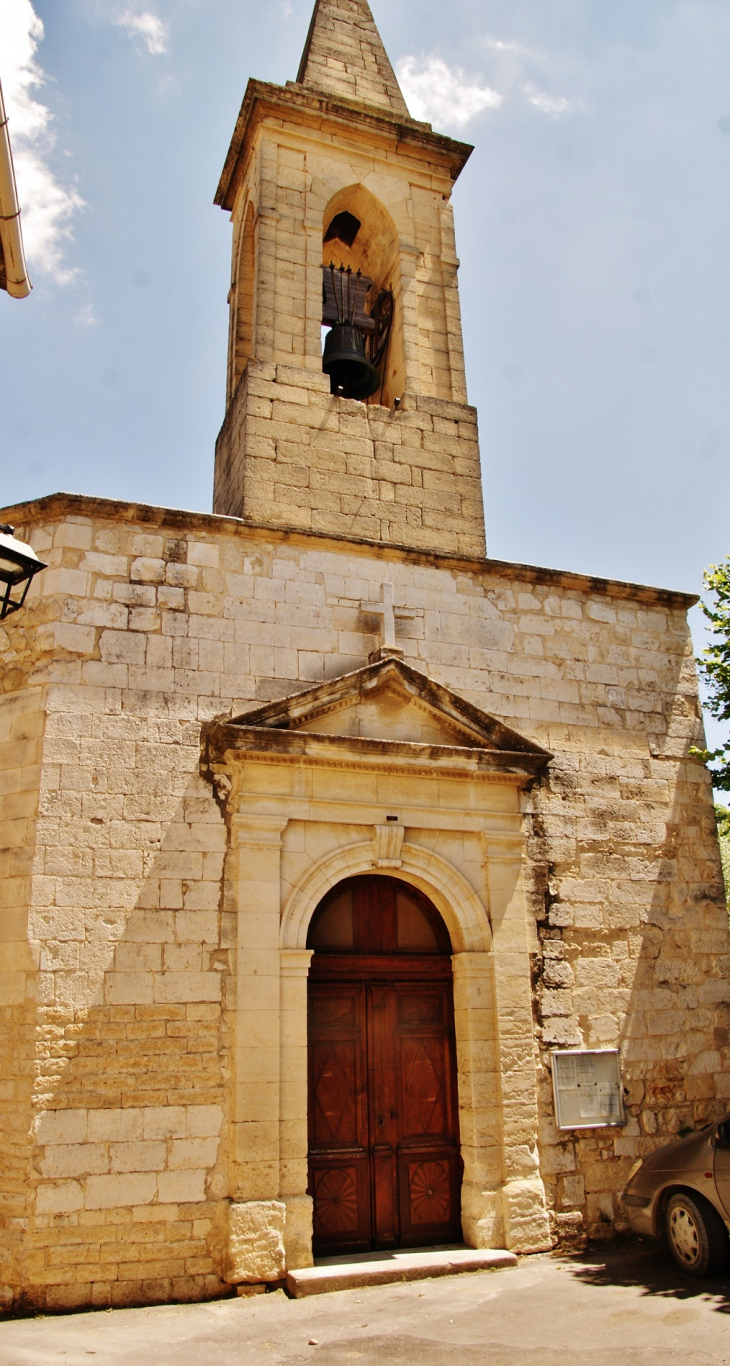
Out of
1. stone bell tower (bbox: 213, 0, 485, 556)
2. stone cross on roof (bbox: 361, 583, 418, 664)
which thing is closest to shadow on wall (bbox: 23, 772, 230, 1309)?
stone cross on roof (bbox: 361, 583, 418, 664)

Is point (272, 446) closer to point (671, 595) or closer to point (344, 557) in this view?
point (344, 557)

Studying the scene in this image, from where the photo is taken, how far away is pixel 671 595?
8.32 m

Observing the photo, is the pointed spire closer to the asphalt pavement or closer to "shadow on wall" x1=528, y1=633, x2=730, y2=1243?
"shadow on wall" x1=528, y1=633, x2=730, y2=1243

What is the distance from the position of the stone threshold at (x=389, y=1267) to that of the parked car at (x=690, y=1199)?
2.92ft

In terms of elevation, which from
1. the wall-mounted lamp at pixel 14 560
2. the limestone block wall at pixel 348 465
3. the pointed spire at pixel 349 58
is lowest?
the wall-mounted lamp at pixel 14 560

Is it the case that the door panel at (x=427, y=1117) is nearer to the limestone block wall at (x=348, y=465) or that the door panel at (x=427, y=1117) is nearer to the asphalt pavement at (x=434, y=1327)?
the asphalt pavement at (x=434, y=1327)

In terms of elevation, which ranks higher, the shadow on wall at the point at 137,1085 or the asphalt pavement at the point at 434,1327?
the shadow on wall at the point at 137,1085

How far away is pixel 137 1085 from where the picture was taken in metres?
5.60

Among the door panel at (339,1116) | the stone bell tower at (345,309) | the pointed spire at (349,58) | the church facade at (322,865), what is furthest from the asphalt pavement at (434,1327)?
the pointed spire at (349,58)

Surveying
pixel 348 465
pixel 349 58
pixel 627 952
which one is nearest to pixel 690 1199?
pixel 627 952

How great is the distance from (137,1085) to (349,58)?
954 centimetres

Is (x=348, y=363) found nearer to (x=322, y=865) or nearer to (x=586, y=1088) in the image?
(x=322, y=865)

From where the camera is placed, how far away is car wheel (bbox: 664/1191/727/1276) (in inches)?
213

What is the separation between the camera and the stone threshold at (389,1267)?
5.45 m
